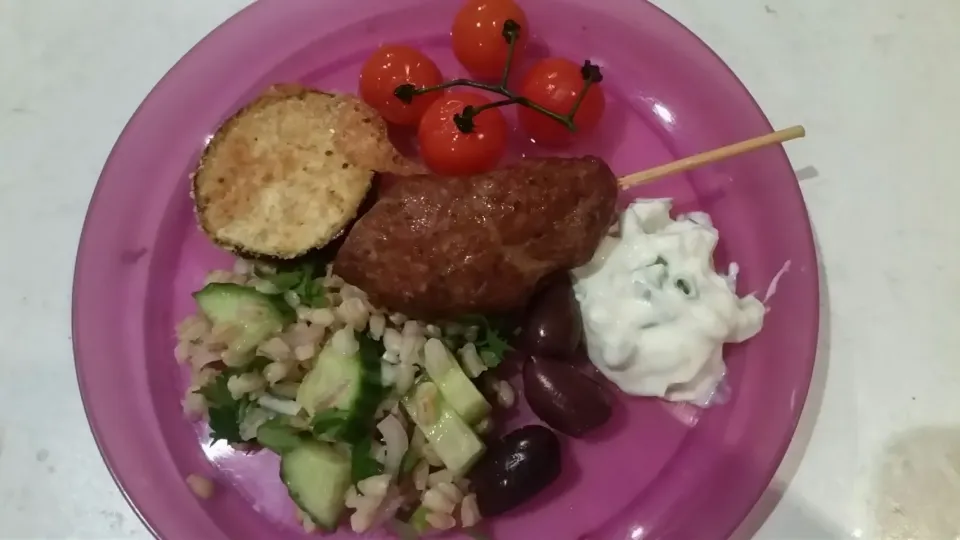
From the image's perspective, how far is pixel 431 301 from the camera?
1859mm

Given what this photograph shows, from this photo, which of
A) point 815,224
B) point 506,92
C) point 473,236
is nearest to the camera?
point 473,236

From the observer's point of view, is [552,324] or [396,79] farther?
[396,79]

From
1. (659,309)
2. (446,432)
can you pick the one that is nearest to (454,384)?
(446,432)

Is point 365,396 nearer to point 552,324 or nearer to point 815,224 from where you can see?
point 552,324

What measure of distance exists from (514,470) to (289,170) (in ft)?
3.05

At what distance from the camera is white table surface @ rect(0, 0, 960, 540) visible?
200 centimetres

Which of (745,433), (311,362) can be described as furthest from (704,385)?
(311,362)

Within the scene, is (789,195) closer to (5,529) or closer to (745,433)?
(745,433)

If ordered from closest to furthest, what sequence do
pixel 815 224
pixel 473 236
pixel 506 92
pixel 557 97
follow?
1. pixel 473 236
2. pixel 506 92
3. pixel 557 97
4. pixel 815 224

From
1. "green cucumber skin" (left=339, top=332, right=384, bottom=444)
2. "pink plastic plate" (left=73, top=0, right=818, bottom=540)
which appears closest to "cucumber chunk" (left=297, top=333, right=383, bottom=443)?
"green cucumber skin" (left=339, top=332, right=384, bottom=444)

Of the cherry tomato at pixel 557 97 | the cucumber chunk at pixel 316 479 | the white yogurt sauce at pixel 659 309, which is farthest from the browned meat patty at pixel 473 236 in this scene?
the cucumber chunk at pixel 316 479

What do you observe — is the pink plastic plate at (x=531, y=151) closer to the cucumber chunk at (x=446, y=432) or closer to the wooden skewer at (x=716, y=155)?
the wooden skewer at (x=716, y=155)

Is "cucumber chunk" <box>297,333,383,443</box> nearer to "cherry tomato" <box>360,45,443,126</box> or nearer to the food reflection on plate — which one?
the food reflection on plate

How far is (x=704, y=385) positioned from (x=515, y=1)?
1.14 metres
